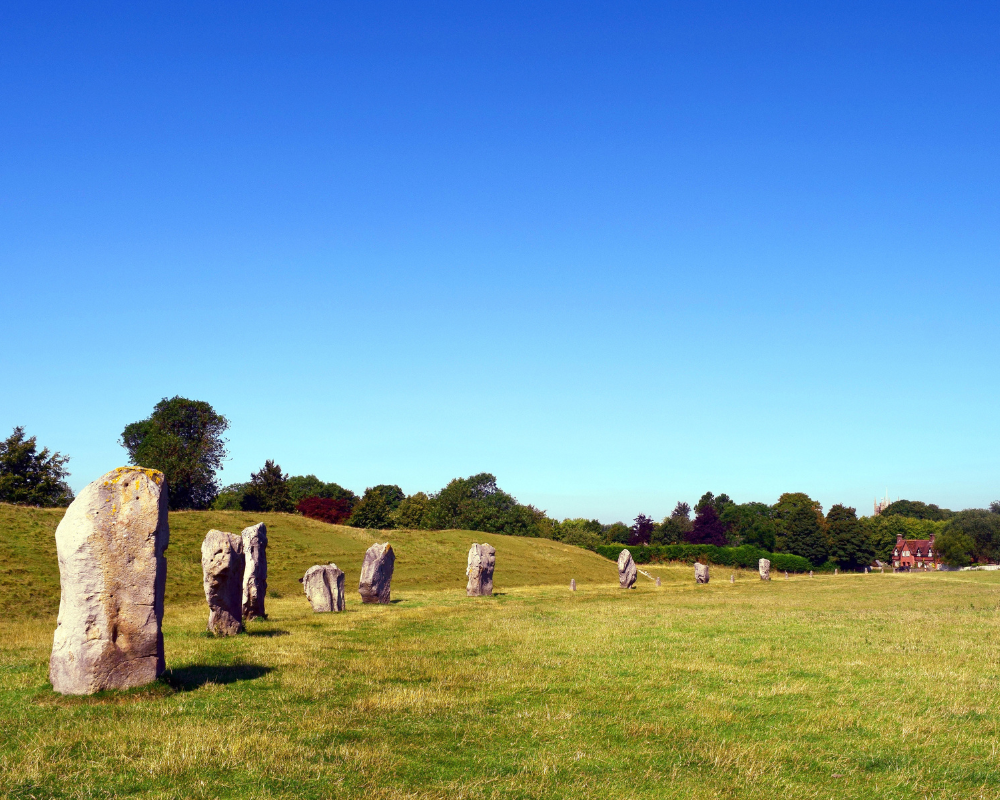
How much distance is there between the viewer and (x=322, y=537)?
6450 centimetres

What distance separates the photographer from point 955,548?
117000mm

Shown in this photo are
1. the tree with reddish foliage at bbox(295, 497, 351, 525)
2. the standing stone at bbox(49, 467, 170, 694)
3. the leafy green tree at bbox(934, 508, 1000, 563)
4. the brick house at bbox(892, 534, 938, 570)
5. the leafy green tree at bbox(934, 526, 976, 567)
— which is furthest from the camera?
the brick house at bbox(892, 534, 938, 570)

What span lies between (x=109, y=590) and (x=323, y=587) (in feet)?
55.8

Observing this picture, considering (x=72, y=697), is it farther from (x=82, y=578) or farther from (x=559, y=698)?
(x=559, y=698)

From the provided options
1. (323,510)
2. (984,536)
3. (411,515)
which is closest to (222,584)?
(411,515)

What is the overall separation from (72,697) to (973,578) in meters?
64.3

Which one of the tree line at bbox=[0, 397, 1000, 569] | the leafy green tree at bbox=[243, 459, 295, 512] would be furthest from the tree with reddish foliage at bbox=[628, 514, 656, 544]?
the leafy green tree at bbox=[243, 459, 295, 512]

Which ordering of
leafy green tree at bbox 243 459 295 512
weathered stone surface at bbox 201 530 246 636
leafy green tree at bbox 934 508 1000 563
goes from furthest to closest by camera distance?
leafy green tree at bbox 934 508 1000 563 → leafy green tree at bbox 243 459 295 512 → weathered stone surface at bbox 201 530 246 636

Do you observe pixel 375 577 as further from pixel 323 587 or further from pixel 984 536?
pixel 984 536

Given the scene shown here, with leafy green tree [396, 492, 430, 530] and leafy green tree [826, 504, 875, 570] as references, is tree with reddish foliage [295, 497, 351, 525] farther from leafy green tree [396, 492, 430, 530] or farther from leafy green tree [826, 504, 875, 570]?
leafy green tree [826, 504, 875, 570]

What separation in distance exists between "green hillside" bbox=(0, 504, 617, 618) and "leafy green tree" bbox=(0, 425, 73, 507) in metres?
19.6

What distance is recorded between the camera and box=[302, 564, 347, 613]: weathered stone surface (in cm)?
2959

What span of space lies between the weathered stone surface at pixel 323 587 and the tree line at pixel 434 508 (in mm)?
56733

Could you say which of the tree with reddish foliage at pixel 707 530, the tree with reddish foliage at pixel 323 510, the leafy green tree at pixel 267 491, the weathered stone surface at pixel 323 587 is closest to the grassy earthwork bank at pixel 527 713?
the weathered stone surface at pixel 323 587
